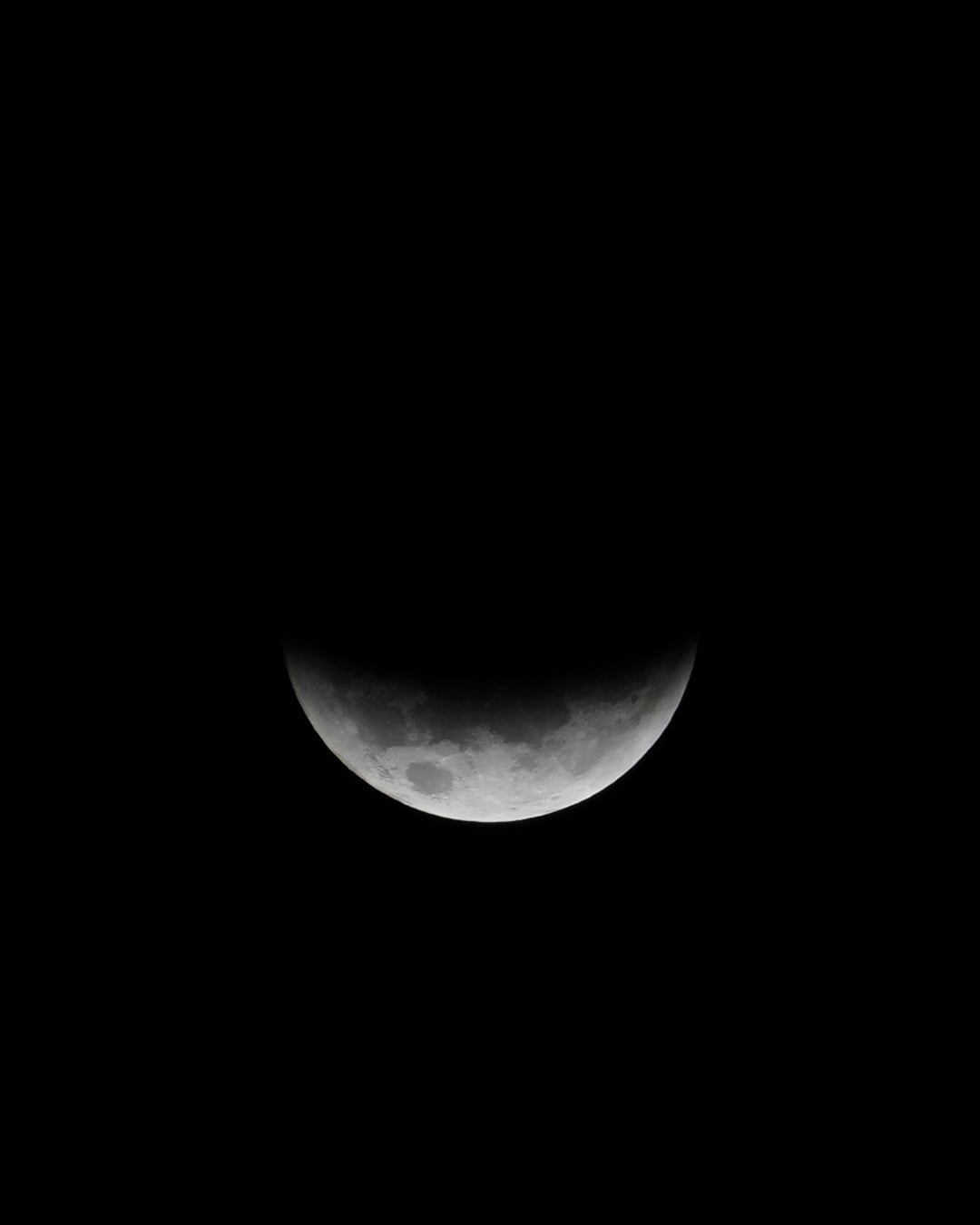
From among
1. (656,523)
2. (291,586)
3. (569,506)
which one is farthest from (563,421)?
(291,586)

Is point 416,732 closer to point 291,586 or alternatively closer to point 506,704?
point 506,704

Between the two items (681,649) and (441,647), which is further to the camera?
(681,649)

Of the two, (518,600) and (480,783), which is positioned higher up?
(518,600)

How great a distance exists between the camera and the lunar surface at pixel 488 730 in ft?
10.2

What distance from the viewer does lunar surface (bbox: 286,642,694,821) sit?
311 cm

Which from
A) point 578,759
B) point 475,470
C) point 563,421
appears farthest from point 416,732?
point 563,421

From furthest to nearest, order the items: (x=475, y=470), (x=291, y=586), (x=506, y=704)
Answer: (x=291, y=586), (x=506, y=704), (x=475, y=470)

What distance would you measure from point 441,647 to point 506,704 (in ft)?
1.10

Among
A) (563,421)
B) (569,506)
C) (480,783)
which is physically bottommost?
(480,783)

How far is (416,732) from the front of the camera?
3.20 m

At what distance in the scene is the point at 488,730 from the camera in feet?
10.3

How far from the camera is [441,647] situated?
2961mm

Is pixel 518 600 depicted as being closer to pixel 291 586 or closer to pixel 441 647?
→ pixel 441 647

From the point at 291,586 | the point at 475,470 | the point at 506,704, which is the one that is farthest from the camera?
the point at 291,586
